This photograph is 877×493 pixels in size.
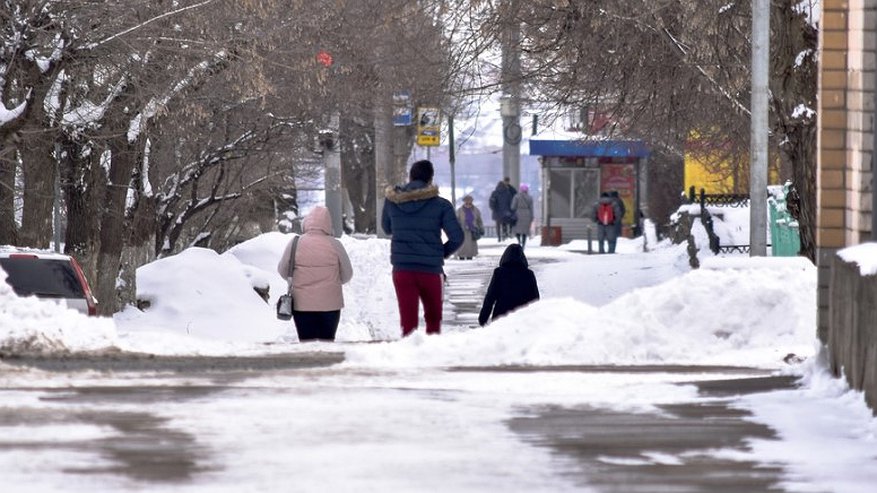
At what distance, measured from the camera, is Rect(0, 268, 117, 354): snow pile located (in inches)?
442

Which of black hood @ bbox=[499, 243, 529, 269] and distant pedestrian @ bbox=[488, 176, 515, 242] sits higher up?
distant pedestrian @ bbox=[488, 176, 515, 242]

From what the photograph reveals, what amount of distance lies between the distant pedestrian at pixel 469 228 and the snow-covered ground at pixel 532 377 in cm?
2576

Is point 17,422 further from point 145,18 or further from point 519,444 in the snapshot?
point 145,18

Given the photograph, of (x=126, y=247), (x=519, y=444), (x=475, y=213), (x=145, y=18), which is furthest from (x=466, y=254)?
(x=519, y=444)

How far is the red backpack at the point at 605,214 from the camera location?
134ft

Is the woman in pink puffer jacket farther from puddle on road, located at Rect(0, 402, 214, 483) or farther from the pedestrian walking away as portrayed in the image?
puddle on road, located at Rect(0, 402, 214, 483)

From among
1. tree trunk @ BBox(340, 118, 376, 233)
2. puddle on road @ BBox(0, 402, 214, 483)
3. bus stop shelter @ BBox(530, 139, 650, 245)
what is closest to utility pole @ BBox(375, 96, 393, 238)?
bus stop shelter @ BBox(530, 139, 650, 245)

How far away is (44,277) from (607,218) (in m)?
24.9

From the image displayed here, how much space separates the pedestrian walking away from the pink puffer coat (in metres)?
0.40

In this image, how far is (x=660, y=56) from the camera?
21703 mm

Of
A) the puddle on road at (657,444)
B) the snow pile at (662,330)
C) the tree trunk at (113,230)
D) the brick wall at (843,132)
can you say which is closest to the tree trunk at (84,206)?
the tree trunk at (113,230)

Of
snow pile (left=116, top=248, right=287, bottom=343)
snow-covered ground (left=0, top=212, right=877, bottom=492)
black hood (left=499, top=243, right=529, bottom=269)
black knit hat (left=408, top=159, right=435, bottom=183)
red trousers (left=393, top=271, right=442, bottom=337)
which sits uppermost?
black knit hat (left=408, top=159, right=435, bottom=183)

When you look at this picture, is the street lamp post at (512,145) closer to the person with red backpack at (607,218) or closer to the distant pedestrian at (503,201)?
the distant pedestrian at (503,201)

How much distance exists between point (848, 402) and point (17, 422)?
3935 mm
